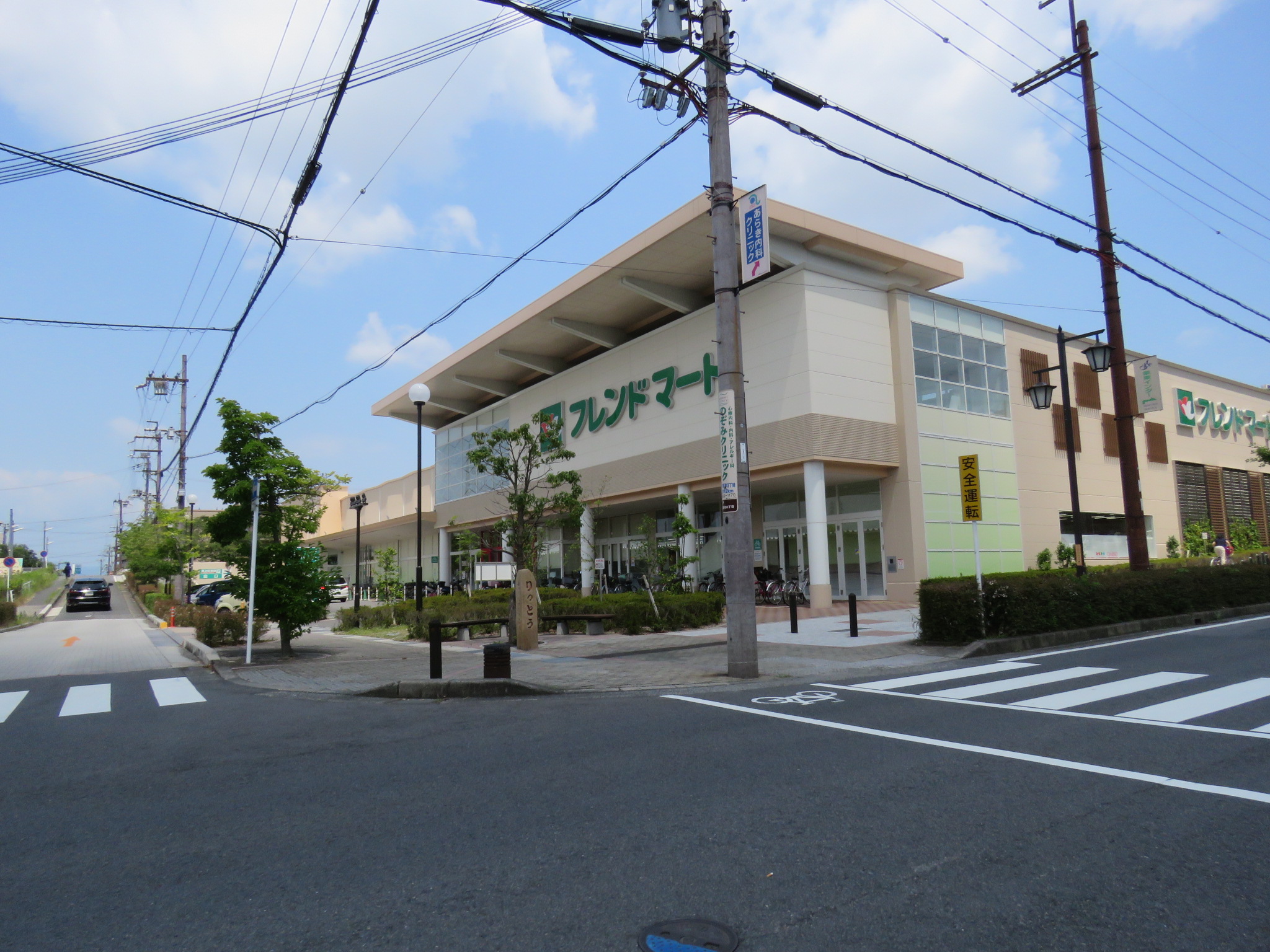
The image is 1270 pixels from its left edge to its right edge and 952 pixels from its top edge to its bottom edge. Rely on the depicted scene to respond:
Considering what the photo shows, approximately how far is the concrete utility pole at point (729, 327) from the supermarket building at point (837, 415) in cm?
1145

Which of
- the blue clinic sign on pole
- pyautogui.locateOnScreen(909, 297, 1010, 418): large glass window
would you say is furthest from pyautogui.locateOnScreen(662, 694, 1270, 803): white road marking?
pyautogui.locateOnScreen(909, 297, 1010, 418): large glass window

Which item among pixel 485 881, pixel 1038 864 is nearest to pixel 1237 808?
pixel 1038 864

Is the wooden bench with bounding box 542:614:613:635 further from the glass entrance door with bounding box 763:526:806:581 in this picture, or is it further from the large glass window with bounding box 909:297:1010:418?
the large glass window with bounding box 909:297:1010:418

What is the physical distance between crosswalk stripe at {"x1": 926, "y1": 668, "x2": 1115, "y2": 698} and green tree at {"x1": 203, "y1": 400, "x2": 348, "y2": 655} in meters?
11.8

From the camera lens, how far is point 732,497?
10.7 meters

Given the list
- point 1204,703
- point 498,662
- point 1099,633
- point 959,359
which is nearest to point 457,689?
point 498,662

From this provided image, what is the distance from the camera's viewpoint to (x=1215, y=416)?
38.8 metres

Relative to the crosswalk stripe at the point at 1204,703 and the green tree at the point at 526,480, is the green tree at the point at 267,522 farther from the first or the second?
the crosswalk stripe at the point at 1204,703

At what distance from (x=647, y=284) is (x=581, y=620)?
536 inches

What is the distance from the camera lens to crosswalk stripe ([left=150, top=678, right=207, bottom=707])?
1026cm

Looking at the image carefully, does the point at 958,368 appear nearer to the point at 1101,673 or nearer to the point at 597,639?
the point at 597,639

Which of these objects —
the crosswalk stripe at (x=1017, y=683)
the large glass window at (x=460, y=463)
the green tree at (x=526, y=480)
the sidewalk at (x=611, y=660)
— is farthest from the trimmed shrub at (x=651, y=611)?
the large glass window at (x=460, y=463)

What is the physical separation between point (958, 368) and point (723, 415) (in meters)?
19.0

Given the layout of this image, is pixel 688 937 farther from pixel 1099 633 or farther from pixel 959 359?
pixel 959 359
